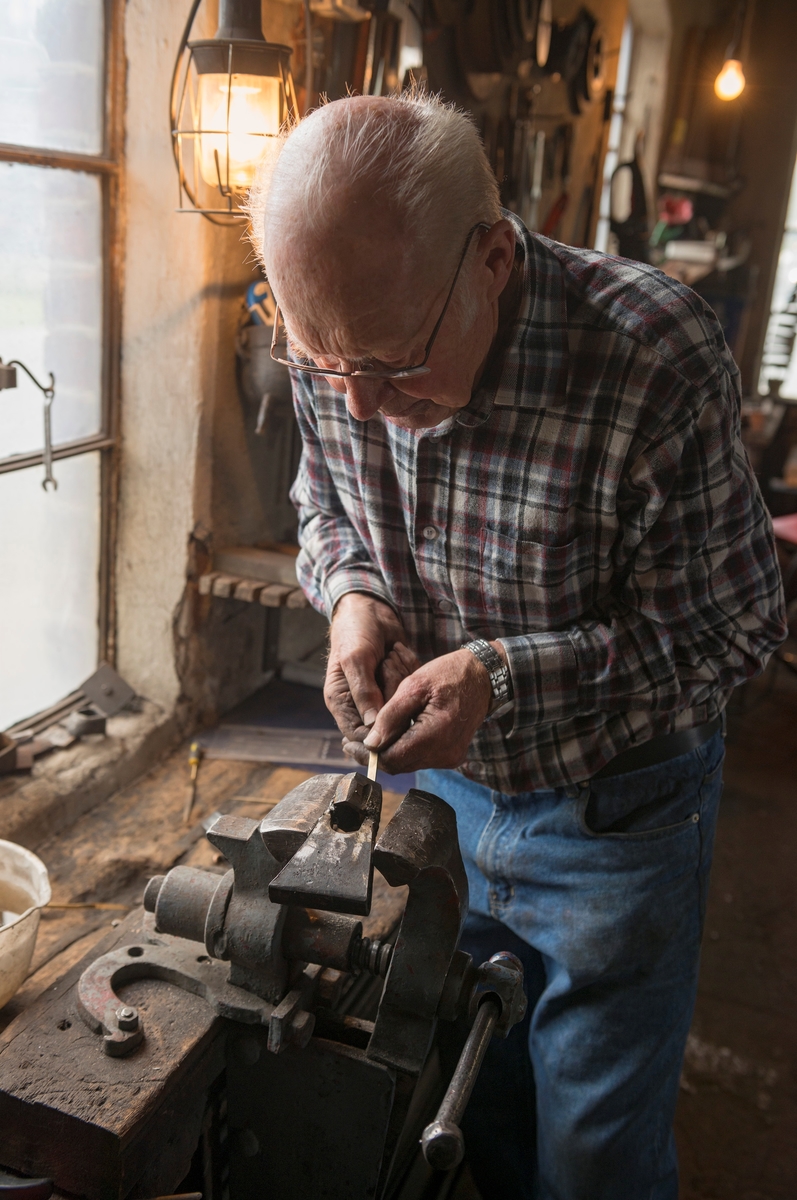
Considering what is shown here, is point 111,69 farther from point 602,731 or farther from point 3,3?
point 602,731

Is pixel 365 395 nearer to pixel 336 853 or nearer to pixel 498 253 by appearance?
pixel 498 253

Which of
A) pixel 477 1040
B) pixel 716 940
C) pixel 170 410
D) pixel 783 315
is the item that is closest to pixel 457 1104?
pixel 477 1040

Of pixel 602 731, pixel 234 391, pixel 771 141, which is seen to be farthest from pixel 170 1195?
pixel 771 141

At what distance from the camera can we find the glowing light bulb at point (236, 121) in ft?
5.84

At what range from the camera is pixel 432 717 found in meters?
1.21

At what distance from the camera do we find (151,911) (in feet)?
4.09

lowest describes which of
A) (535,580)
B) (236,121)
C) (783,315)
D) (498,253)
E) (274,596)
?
(274,596)

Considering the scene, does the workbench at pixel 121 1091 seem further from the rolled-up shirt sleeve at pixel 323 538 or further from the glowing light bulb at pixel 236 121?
the glowing light bulb at pixel 236 121

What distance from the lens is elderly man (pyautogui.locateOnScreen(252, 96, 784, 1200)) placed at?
1.09 m

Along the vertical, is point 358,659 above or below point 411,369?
below

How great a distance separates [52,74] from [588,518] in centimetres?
146

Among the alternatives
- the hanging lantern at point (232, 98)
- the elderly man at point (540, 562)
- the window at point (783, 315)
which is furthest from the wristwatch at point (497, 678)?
the window at point (783, 315)

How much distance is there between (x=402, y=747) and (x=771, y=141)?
8.69 meters

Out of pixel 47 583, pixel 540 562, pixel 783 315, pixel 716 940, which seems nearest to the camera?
pixel 540 562
